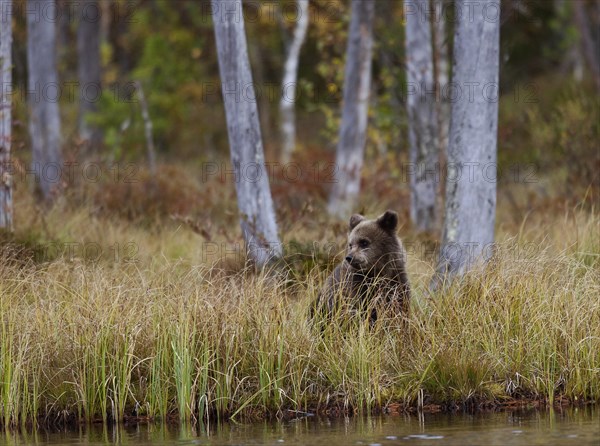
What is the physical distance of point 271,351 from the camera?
27.3 feet

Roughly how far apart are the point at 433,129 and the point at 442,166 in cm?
64

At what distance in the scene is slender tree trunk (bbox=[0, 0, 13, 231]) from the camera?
40.5ft

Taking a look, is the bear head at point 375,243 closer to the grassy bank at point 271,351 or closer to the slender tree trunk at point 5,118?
the grassy bank at point 271,351

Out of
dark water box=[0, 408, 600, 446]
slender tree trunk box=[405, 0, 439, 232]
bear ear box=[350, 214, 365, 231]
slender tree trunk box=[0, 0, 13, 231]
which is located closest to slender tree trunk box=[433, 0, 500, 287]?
bear ear box=[350, 214, 365, 231]

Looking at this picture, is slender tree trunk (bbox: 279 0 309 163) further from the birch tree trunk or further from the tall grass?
the tall grass

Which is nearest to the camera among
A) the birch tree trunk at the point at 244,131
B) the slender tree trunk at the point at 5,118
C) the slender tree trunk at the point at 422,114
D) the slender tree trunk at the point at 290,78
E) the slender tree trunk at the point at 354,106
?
the birch tree trunk at the point at 244,131

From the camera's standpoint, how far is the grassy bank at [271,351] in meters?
8.16

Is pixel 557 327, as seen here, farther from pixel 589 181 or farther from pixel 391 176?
pixel 391 176

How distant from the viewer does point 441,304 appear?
29.1 ft

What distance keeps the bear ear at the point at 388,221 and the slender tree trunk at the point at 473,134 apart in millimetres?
1391

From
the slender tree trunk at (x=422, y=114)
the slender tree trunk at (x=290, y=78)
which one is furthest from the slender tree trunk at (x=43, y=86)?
the slender tree trunk at (x=422, y=114)

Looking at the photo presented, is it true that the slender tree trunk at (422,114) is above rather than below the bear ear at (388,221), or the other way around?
above

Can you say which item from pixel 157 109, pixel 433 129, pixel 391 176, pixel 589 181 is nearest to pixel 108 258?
pixel 433 129

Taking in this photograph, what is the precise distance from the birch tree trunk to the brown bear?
2.33m
